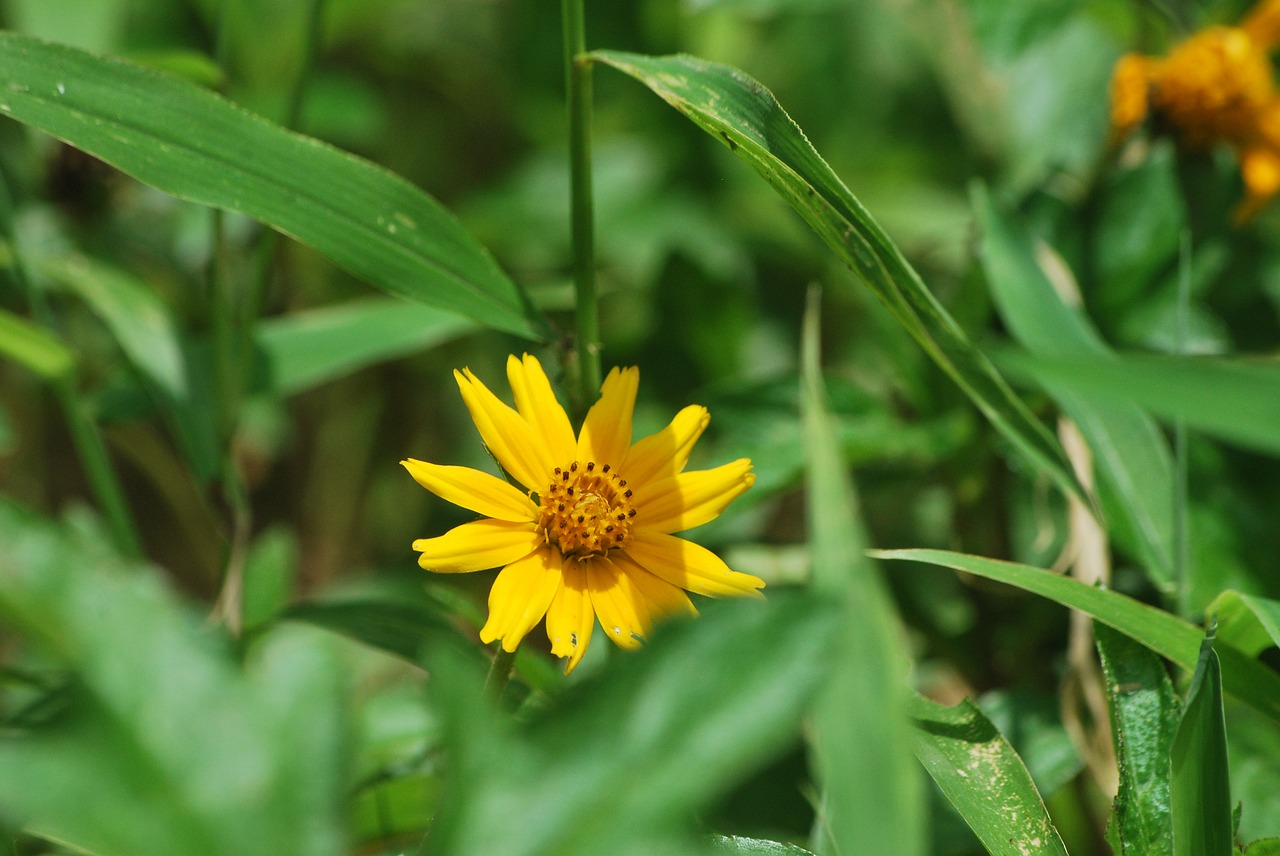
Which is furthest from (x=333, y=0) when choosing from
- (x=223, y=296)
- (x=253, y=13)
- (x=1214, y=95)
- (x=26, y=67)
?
(x=1214, y=95)

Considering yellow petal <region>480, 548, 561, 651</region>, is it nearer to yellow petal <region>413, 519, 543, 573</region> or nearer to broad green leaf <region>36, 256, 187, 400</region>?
yellow petal <region>413, 519, 543, 573</region>

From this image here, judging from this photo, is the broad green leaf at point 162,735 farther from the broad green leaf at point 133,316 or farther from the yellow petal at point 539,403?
the broad green leaf at point 133,316

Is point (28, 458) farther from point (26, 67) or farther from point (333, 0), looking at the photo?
point (26, 67)

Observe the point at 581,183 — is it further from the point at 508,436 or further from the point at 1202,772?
the point at 1202,772

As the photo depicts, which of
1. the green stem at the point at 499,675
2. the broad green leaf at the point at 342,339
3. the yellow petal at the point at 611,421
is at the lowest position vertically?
the green stem at the point at 499,675

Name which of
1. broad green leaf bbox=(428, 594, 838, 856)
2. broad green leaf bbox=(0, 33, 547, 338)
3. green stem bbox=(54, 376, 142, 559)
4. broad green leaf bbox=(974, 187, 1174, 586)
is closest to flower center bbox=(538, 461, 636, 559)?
broad green leaf bbox=(0, 33, 547, 338)

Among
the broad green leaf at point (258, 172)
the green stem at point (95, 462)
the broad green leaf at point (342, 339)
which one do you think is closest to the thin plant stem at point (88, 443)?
the green stem at point (95, 462)
